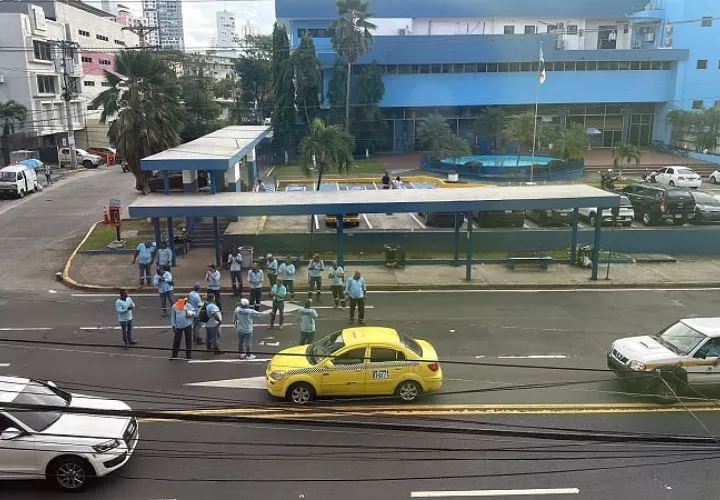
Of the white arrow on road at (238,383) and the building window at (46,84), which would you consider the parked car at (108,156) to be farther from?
the white arrow on road at (238,383)

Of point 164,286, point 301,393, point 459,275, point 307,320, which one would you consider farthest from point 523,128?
point 301,393

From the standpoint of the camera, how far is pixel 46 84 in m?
55.5

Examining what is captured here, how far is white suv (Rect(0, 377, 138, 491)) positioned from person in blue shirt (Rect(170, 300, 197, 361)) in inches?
174

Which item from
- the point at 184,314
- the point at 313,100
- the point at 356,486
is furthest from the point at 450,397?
the point at 313,100

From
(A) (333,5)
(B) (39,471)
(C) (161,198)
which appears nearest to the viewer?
(B) (39,471)

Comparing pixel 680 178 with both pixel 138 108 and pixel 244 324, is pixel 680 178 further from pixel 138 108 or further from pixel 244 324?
pixel 244 324

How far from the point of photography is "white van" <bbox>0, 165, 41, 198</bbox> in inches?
1406

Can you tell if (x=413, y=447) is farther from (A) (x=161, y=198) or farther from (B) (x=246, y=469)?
(A) (x=161, y=198)

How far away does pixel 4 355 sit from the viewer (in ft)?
46.7

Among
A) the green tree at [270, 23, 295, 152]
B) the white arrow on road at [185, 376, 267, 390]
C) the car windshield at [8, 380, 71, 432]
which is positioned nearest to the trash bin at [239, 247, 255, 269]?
the white arrow on road at [185, 376, 267, 390]

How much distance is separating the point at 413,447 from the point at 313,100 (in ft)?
150

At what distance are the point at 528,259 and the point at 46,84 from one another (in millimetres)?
48932

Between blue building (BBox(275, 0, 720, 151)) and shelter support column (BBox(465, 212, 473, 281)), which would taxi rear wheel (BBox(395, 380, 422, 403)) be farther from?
blue building (BBox(275, 0, 720, 151))

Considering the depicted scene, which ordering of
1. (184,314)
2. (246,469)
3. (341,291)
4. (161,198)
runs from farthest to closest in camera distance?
(161,198), (341,291), (184,314), (246,469)
